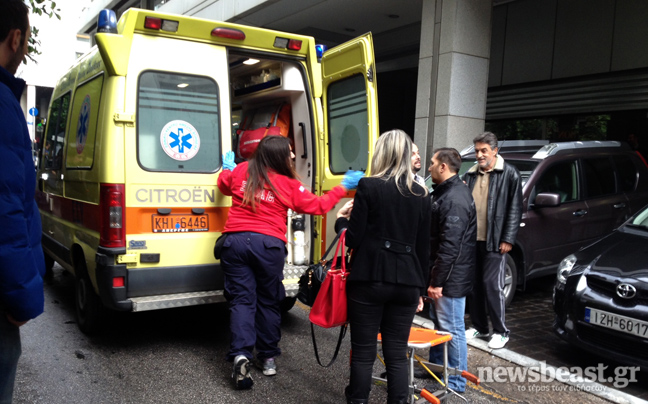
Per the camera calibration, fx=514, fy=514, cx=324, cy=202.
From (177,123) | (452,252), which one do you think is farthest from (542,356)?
(177,123)

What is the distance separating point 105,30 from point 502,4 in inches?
363

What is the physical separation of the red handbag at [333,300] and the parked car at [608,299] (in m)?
2.22

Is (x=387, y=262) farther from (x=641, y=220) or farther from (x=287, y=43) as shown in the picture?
(x=641, y=220)

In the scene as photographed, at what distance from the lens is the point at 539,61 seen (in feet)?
34.7

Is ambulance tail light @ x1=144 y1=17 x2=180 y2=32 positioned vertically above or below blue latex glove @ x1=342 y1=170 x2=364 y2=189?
above

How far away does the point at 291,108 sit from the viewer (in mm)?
5535

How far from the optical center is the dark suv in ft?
18.9

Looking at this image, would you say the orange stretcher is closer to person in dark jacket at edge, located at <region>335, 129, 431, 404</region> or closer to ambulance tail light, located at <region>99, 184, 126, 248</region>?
person in dark jacket at edge, located at <region>335, 129, 431, 404</region>

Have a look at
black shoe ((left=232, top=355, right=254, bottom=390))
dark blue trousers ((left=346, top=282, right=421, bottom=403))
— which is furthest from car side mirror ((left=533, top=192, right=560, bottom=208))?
black shoe ((left=232, top=355, right=254, bottom=390))

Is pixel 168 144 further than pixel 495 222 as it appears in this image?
No

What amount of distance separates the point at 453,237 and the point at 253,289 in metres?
1.54

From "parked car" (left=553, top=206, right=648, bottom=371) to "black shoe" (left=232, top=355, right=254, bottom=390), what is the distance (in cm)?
265

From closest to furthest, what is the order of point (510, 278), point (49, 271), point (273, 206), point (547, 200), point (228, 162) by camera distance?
1. point (273, 206)
2. point (228, 162)
3. point (547, 200)
4. point (510, 278)
5. point (49, 271)

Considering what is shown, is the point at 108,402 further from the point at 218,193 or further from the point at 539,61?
the point at 539,61
